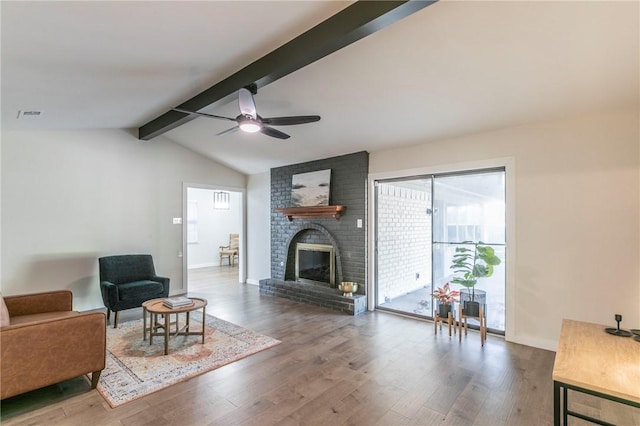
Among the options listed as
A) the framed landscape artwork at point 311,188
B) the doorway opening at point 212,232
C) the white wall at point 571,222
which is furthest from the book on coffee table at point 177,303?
the doorway opening at point 212,232

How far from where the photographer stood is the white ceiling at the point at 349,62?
2049 mm

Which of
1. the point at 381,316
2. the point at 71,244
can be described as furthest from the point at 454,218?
the point at 71,244

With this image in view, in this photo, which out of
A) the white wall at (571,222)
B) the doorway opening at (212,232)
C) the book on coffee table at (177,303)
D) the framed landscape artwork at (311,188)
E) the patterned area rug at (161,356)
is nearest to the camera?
the patterned area rug at (161,356)

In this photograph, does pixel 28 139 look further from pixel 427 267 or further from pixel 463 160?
pixel 427 267

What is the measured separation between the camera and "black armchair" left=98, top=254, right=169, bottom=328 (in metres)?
4.03

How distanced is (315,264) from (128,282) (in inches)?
118

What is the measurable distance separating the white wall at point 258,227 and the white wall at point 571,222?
4.26 m

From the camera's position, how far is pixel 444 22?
7.32 ft

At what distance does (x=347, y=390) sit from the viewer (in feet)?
8.27

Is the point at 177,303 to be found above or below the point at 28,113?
below

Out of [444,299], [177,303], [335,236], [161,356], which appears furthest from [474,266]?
[161,356]

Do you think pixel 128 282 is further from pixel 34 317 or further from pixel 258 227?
pixel 258 227

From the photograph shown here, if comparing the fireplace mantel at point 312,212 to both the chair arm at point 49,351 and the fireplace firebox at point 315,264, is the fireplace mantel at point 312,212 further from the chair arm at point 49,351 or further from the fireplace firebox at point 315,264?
the chair arm at point 49,351

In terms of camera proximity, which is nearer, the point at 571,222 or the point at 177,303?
the point at 571,222
